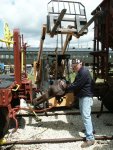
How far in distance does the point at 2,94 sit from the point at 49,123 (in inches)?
140

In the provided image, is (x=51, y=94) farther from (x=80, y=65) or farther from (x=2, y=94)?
(x=2, y=94)

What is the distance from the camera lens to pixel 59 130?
8469 millimetres

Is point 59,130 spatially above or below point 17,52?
below

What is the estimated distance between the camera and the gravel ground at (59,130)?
713 cm

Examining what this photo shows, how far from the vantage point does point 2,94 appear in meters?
6.01

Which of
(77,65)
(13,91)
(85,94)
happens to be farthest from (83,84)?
(13,91)

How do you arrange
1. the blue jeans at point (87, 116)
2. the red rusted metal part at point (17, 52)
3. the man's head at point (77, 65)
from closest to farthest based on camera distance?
the red rusted metal part at point (17, 52) → the blue jeans at point (87, 116) → the man's head at point (77, 65)

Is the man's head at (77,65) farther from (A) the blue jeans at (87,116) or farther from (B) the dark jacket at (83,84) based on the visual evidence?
(A) the blue jeans at (87,116)

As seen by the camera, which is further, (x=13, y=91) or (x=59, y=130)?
(x=59, y=130)

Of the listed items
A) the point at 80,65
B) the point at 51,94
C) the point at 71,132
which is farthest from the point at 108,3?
the point at 71,132

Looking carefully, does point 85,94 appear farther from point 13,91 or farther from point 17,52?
point 17,52

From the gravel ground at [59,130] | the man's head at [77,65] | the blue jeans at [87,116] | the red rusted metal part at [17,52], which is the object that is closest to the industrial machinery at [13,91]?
the red rusted metal part at [17,52]

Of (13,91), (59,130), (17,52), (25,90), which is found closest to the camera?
(17,52)

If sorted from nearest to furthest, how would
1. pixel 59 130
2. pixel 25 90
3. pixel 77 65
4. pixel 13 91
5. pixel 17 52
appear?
pixel 17 52, pixel 13 91, pixel 77 65, pixel 25 90, pixel 59 130
